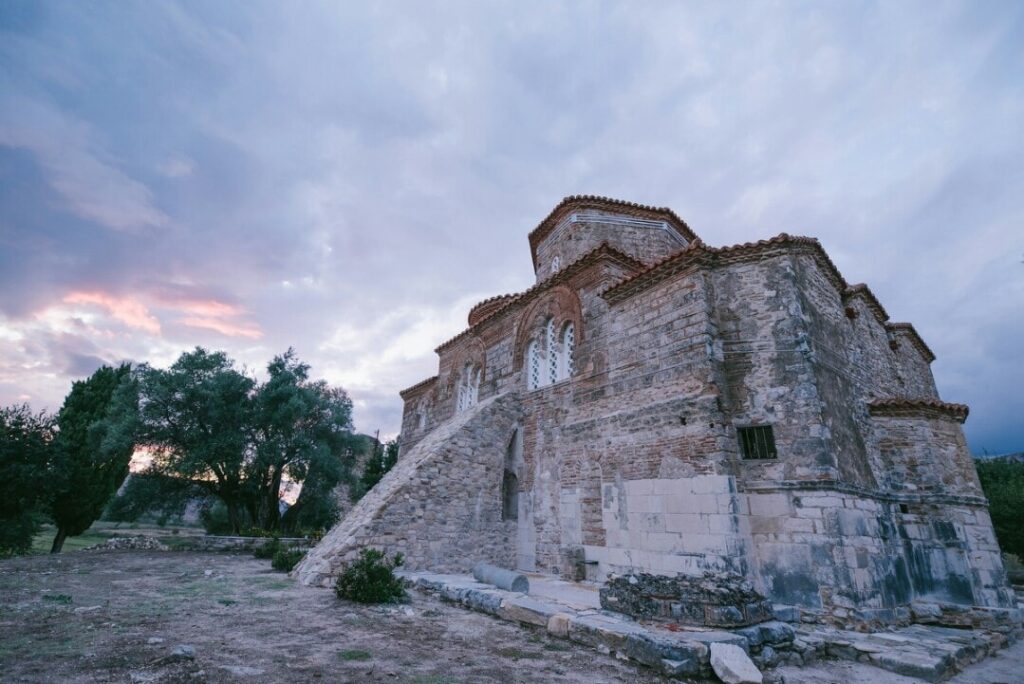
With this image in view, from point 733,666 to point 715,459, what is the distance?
13.3 feet

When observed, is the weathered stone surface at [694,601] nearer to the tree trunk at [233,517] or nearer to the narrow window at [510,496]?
the narrow window at [510,496]

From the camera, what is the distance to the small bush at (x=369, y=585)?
6.82 m

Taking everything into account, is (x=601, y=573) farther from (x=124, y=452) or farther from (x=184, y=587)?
(x=124, y=452)

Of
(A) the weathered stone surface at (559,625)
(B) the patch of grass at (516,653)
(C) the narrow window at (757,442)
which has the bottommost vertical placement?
(B) the patch of grass at (516,653)

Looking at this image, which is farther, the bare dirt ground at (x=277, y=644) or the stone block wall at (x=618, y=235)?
the stone block wall at (x=618, y=235)

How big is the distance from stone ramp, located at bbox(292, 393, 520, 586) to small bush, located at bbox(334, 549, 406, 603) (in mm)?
1209

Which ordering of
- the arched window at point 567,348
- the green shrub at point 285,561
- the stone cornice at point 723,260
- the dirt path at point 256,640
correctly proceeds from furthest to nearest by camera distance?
the arched window at point 567,348 → the green shrub at point 285,561 → the stone cornice at point 723,260 → the dirt path at point 256,640

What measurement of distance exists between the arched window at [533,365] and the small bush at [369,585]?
258 inches

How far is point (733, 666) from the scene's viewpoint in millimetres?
4074

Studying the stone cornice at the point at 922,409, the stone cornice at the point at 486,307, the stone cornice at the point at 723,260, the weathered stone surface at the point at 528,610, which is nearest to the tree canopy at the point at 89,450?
the stone cornice at the point at 486,307

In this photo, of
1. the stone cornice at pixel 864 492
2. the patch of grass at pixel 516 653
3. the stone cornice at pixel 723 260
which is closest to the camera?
the patch of grass at pixel 516 653

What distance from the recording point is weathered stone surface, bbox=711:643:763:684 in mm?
3961

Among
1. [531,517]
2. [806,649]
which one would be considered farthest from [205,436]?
[806,649]

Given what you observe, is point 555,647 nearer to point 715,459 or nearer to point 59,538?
point 715,459
